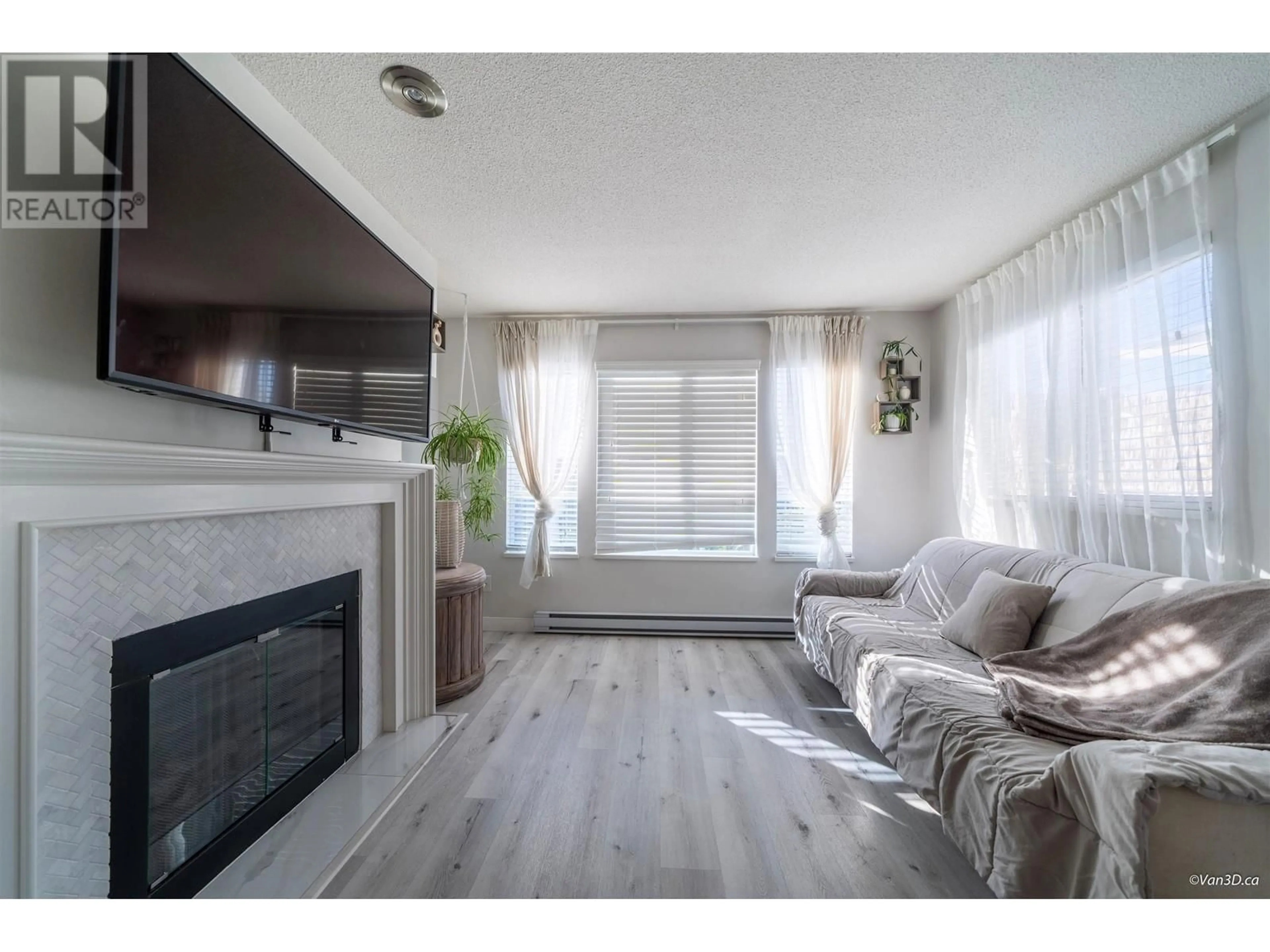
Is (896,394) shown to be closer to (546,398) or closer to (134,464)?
(546,398)

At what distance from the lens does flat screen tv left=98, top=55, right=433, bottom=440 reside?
3.46ft

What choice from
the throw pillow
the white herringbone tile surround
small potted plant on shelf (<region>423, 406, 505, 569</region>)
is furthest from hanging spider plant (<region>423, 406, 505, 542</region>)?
the throw pillow

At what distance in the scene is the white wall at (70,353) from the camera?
0.97 meters

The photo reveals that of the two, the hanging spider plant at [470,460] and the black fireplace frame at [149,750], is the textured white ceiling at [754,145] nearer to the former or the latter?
the hanging spider plant at [470,460]

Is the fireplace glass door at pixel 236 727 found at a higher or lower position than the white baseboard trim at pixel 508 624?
higher

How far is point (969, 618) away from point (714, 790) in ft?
4.62

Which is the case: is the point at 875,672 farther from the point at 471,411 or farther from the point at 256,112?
the point at 471,411

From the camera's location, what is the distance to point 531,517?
13.3 feet

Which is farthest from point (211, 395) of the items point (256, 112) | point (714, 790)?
point (714, 790)

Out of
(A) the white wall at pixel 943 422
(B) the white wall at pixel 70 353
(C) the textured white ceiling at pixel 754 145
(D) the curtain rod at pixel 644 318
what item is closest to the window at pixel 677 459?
(D) the curtain rod at pixel 644 318

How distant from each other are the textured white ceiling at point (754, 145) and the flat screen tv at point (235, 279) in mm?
438

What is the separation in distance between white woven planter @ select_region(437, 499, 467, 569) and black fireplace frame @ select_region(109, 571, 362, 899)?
1013 millimetres

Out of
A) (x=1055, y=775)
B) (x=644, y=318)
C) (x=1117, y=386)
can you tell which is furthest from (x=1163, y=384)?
(x=644, y=318)

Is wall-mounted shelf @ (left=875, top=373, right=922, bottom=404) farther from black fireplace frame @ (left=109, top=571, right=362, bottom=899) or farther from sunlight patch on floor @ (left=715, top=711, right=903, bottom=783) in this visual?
black fireplace frame @ (left=109, top=571, right=362, bottom=899)
